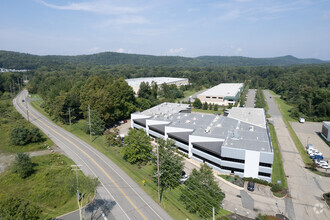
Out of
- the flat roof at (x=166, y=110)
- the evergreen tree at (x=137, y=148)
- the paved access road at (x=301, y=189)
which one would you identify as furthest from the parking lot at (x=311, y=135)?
the evergreen tree at (x=137, y=148)

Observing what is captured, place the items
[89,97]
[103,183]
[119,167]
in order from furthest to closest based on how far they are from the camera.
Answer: [89,97] < [119,167] < [103,183]

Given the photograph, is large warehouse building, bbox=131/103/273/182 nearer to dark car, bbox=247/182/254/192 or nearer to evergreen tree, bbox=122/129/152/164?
dark car, bbox=247/182/254/192

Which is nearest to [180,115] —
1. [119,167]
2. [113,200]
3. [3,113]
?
[119,167]

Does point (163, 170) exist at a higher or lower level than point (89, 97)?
lower

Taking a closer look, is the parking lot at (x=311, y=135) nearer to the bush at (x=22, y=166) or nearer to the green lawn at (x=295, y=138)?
the green lawn at (x=295, y=138)

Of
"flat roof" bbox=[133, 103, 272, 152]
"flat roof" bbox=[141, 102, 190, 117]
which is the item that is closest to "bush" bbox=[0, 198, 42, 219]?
"flat roof" bbox=[133, 103, 272, 152]

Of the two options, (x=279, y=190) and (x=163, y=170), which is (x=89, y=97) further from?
(x=279, y=190)

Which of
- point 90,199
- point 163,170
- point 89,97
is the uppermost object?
point 89,97
